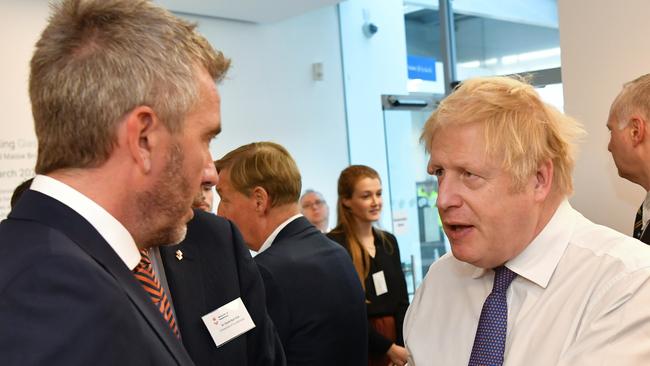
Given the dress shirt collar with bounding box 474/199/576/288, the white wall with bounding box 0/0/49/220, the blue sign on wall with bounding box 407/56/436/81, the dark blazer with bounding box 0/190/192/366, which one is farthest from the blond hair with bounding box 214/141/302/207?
the blue sign on wall with bounding box 407/56/436/81

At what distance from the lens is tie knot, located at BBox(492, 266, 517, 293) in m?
1.68

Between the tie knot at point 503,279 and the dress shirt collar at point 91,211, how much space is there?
97cm

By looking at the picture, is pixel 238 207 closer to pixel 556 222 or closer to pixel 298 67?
pixel 556 222

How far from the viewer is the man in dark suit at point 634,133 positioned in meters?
2.89

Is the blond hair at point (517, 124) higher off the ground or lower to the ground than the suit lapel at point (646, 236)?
higher

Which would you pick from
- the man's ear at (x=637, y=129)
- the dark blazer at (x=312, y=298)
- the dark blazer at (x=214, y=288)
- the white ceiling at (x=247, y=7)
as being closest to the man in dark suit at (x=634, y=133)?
the man's ear at (x=637, y=129)

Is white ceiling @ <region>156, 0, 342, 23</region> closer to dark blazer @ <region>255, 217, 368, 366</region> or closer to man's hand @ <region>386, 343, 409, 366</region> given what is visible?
man's hand @ <region>386, 343, 409, 366</region>

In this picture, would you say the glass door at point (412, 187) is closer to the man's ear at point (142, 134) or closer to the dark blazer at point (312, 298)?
the dark blazer at point (312, 298)

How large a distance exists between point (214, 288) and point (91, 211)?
655 mm

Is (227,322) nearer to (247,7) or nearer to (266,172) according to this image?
(266,172)

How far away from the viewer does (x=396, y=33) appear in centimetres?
826

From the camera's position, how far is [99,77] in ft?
3.47

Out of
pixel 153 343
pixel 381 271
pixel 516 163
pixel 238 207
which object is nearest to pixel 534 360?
pixel 516 163

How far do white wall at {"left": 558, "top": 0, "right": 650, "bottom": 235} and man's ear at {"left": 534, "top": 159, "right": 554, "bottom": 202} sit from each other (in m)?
2.45
